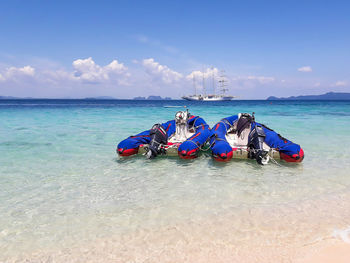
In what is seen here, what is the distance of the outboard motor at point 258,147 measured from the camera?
23.2 feet

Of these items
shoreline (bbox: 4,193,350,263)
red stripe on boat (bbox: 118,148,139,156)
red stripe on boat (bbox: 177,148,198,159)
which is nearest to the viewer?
shoreline (bbox: 4,193,350,263)

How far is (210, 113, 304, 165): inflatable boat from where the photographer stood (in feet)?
23.2

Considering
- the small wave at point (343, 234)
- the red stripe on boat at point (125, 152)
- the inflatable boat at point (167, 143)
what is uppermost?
the inflatable boat at point (167, 143)

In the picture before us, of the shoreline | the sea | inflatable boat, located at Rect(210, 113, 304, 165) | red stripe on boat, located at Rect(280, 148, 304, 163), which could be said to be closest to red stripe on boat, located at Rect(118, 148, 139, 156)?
the sea

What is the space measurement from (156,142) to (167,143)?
60cm

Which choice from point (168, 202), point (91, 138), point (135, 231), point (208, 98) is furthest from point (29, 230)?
point (208, 98)

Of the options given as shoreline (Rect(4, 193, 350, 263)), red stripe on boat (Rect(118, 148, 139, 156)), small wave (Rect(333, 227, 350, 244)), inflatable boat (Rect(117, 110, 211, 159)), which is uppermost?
inflatable boat (Rect(117, 110, 211, 159))

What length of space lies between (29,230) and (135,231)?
174cm

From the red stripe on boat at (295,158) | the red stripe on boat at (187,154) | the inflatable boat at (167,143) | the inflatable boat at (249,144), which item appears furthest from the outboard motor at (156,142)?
the red stripe on boat at (295,158)

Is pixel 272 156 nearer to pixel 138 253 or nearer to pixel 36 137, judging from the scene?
pixel 138 253

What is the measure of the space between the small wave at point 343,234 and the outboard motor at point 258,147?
3.52 m

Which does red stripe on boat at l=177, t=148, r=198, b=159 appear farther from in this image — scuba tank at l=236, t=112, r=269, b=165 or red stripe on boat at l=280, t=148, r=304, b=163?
red stripe on boat at l=280, t=148, r=304, b=163

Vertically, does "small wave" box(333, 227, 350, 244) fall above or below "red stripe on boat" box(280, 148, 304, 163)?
below

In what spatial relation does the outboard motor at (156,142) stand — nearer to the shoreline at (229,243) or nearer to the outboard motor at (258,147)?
the outboard motor at (258,147)
